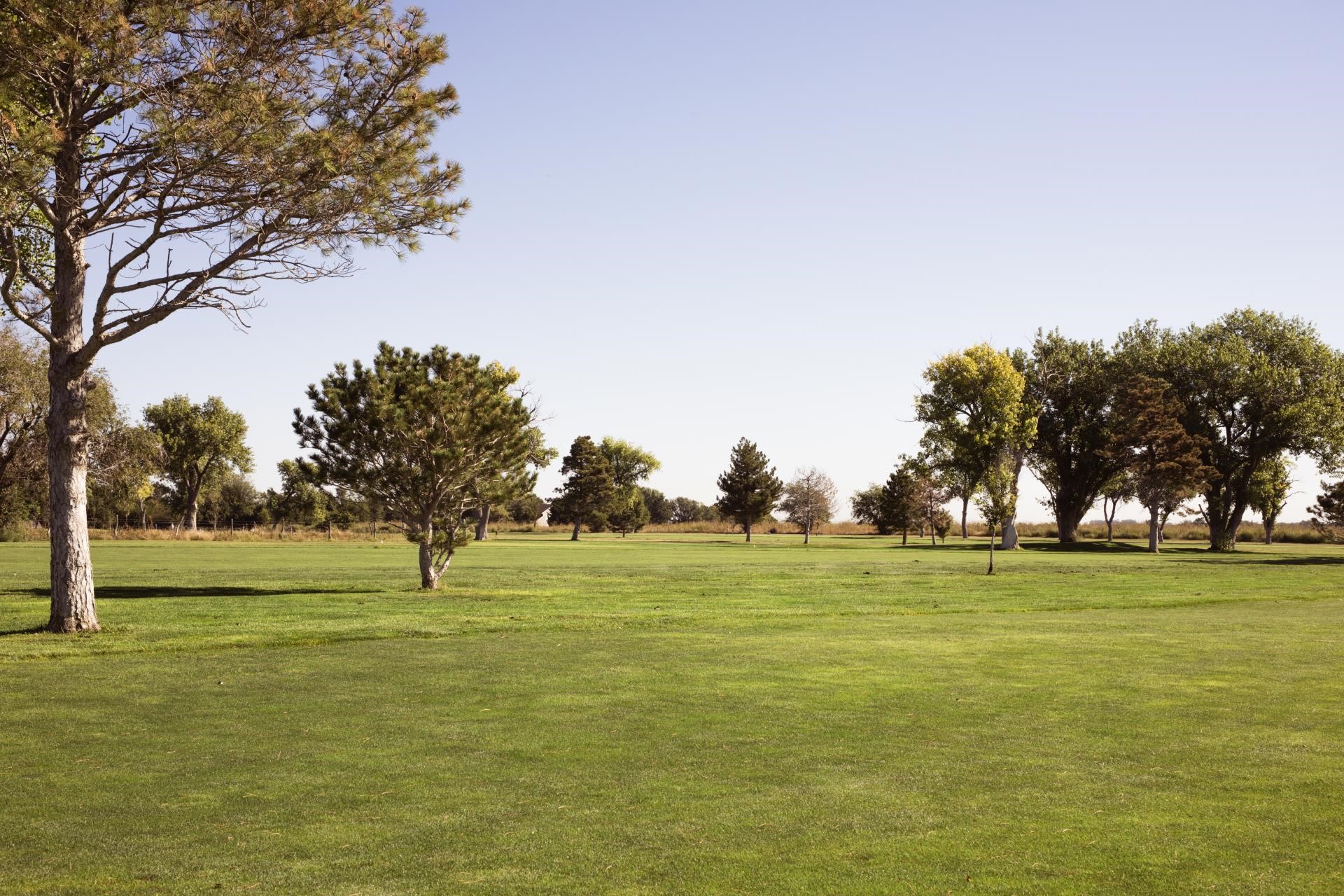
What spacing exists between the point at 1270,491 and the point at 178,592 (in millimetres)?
101655

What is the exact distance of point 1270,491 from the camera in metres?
104

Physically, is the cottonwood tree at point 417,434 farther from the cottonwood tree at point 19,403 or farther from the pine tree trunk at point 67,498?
the cottonwood tree at point 19,403

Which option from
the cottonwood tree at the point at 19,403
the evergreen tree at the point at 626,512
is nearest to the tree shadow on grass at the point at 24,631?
the cottonwood tree at the point at 19,403

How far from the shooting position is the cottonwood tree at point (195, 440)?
121062 mm

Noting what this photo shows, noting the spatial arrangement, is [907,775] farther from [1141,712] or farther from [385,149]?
[385,149]

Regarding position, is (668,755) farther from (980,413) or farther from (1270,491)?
(1270,491)

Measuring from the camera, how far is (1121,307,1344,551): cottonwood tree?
268 feet

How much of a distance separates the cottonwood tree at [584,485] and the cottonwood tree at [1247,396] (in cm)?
5575

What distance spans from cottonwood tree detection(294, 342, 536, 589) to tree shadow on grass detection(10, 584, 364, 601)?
332cm

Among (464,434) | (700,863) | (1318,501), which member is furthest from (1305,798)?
(1318,501)

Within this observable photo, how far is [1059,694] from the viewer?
46.4 feet

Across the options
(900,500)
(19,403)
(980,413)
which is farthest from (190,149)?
(900,500)

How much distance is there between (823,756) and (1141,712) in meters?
4.70

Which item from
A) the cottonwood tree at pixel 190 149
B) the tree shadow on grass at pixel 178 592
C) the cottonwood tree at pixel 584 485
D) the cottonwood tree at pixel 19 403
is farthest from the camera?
the cottonwood tree at pixel 584 485
